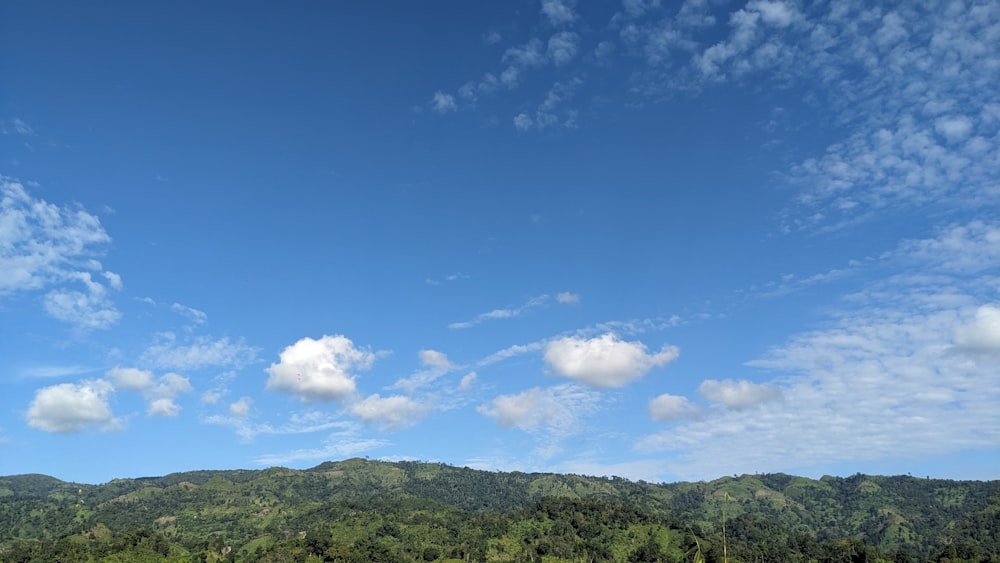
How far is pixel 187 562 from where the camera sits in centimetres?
17238

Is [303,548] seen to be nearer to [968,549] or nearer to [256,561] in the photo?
[256,561]

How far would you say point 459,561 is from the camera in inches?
7736

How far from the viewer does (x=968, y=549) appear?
184500mm

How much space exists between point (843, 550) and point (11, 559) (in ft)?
743

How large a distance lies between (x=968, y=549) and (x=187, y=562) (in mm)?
211216

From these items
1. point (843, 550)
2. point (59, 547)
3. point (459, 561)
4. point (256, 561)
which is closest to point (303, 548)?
point (256, 561)

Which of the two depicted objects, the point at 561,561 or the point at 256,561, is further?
the point at 561,561

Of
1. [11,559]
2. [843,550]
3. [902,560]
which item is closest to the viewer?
[11,559]

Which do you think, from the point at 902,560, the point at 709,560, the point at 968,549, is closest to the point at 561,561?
the point at 709,560

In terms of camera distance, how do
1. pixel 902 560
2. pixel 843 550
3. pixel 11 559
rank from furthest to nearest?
1. pixel 843 550
2. pixel 902 560
3. pixel 11 559

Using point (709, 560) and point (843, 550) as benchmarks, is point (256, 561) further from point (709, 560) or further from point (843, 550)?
point (843, 550)

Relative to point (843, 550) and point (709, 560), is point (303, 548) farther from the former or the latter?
point (843, 550)

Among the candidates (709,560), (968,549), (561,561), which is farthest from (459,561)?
(968,549)

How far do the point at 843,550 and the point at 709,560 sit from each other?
1743 inches
